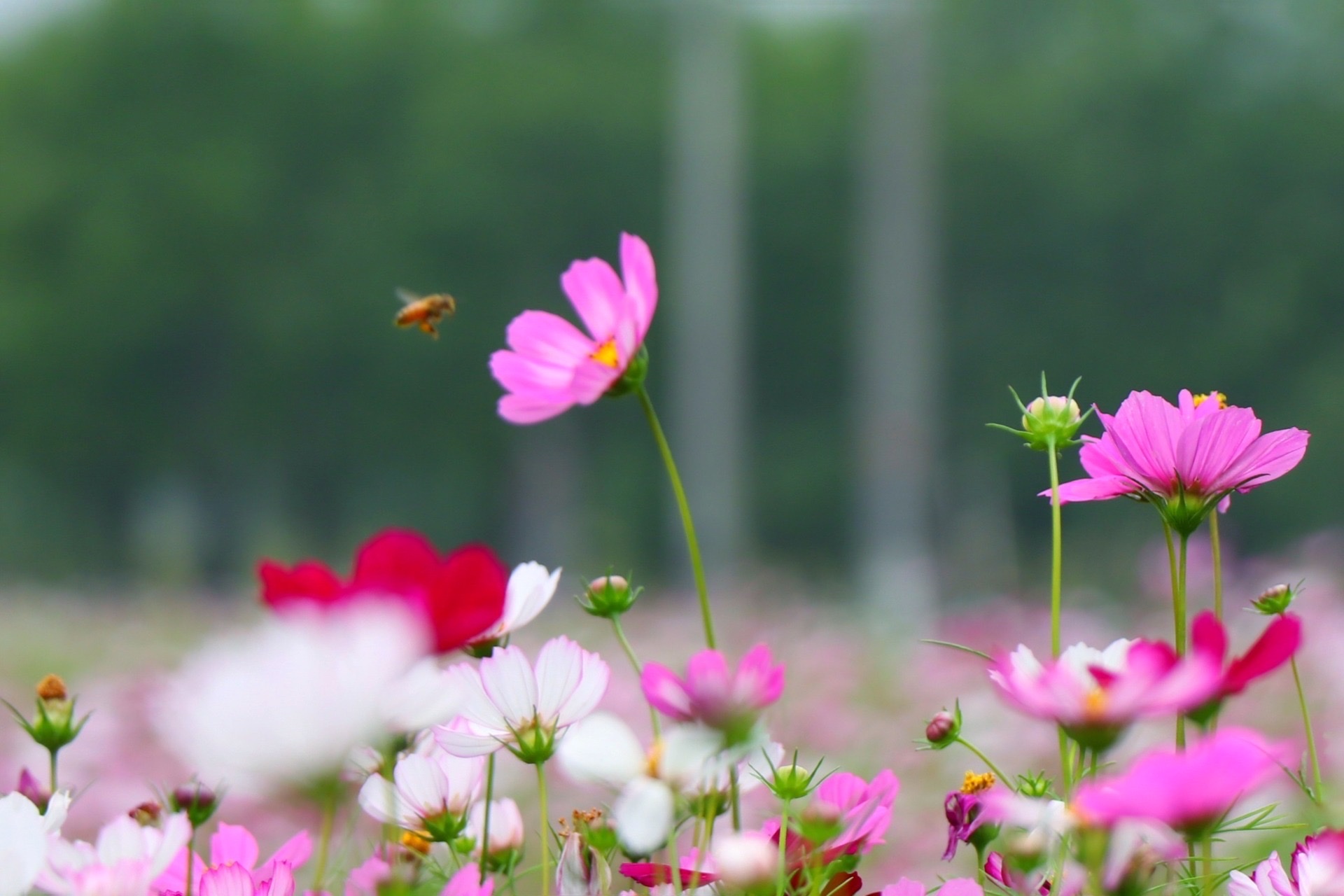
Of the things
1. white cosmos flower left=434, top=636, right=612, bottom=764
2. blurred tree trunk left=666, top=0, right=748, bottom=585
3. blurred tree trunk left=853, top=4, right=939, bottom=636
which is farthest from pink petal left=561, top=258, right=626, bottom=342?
blurred tree trunk left=666, top=0, right=748, bottom=585

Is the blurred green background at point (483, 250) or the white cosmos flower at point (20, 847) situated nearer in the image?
the white cosmos flower at point (20, 847)

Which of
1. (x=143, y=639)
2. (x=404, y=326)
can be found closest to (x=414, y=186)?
(x=143, y=639)

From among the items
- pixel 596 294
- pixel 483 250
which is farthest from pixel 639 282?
pixel 483 250

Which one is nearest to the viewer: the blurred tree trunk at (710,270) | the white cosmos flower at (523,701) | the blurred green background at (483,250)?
the white cosmos flower at (523,701)

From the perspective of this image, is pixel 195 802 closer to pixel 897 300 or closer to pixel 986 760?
pixel 986 760

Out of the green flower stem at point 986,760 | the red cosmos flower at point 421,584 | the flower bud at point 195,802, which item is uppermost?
the red cosmos flower at point 421,584

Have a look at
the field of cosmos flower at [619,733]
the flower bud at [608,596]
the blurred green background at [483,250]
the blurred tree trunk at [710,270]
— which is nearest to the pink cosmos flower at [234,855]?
the field of cosmos flower at [619,733]

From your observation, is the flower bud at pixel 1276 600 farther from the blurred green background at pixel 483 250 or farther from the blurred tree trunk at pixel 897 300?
the blurred green background at pixel 483 250

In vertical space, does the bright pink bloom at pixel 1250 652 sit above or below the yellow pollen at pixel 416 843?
above
